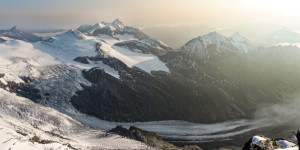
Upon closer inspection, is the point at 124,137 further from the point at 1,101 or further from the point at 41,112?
the point at 1,101

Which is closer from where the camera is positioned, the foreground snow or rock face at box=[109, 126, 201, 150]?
the foreground snow

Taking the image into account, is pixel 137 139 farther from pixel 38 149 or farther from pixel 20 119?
pixel 20 119

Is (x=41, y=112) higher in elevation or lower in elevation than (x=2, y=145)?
lower

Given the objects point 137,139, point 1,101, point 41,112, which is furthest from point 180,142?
point 1,101

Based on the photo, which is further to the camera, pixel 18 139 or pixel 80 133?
pixel 80 133

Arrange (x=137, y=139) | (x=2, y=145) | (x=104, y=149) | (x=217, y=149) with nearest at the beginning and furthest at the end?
(x=2, y=145), (x=104, y=149), (x=137, y=139), (x=217, y=149)

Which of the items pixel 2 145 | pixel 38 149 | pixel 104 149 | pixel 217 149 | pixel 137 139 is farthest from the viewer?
pixel 217 149

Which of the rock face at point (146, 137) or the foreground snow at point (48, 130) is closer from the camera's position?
the foreground snow at point (48, 130)

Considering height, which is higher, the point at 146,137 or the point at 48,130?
the point at 48,130

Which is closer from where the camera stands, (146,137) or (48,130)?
(48,130)

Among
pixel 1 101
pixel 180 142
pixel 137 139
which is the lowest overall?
pixel 180 142
